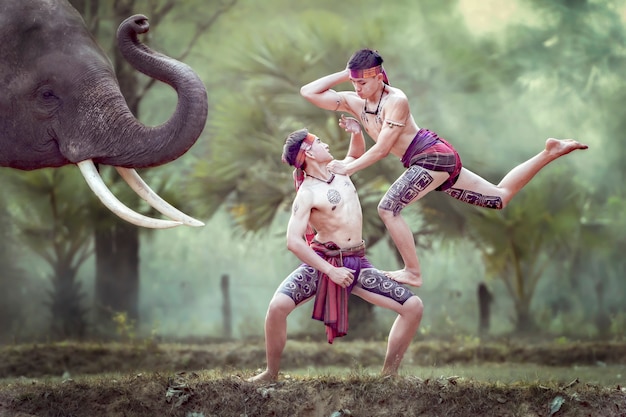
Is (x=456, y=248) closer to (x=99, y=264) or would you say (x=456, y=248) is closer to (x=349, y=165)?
(x=99, y=264)

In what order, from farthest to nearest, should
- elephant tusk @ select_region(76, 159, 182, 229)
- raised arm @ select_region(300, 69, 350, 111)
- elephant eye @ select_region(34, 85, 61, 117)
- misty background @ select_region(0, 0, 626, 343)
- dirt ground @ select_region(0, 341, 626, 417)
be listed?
misty background @ select_region(0, 0, 626, 343), elephant eye @ select_region(34, 85, 61, 117), raised arm @ select_region(300, 69, 350, 111), elephant tusk @ select_region(76, 159, 182, 229), dirt ground @ select_region(0, 341, 626, 417)

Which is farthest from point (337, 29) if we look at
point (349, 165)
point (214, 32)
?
point (349, 165)

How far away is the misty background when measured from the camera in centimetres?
1305

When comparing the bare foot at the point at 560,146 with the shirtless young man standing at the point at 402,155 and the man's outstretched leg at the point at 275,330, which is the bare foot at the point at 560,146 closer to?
the shirtless young man standing at the point at 402,155

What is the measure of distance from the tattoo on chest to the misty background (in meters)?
5.97

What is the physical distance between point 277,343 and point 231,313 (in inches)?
351

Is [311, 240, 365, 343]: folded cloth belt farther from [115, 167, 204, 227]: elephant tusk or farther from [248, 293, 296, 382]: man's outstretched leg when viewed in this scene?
[115, 167, 204, 227]: elephant tusk

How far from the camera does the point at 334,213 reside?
21.6 ft

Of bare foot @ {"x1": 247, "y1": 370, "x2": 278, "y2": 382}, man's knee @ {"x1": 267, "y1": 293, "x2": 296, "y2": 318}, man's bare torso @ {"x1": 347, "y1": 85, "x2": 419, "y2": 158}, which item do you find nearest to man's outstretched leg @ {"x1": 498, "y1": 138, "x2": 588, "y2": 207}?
man's bare torso @ {"x1": 347, "y1": 85, "x2": 419, "y2": 158}

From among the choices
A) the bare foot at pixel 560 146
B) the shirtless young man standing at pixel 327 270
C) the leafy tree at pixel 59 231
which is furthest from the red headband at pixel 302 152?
the leafy tree at pixel 59 231

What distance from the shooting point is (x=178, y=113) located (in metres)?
6.66

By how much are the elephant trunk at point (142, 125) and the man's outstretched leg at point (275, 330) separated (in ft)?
3.59

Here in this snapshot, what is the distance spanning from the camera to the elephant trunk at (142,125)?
6.64 meters

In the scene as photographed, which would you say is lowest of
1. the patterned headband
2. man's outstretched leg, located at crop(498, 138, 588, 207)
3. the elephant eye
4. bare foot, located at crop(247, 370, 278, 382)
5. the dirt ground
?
the dirt ground
